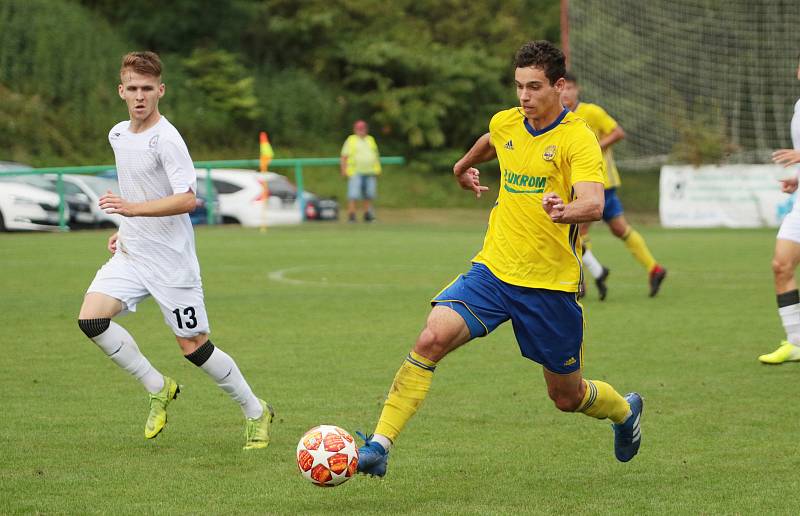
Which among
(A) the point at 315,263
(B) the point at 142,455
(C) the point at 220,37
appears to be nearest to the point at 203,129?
(C) the point at 220,37

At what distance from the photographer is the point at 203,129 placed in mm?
39469

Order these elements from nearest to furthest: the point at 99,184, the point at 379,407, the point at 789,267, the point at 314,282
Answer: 1. the point at 379,407
2. the point at 789,267
3. the point at 314,282
4. the point at 99,184

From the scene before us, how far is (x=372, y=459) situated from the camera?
5.26 meters

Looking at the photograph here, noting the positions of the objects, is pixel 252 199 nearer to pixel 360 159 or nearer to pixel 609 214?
pixel 360 159

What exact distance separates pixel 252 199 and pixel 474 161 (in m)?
23.3

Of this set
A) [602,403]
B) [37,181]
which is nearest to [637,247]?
[602,403]

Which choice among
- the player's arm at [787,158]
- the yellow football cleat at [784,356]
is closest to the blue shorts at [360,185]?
the yellow football cleat at [784,356]

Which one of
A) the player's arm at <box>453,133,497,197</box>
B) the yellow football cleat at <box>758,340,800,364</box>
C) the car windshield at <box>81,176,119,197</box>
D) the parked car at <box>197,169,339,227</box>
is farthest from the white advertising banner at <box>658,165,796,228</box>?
the player's arm at <box>453,133,497,197</box>

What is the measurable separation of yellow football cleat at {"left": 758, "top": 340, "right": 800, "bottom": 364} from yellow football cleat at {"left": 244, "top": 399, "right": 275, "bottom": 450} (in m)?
4.29

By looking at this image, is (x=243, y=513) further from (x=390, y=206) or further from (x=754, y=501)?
(x=390, y=206)

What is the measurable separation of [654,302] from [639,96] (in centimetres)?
1846

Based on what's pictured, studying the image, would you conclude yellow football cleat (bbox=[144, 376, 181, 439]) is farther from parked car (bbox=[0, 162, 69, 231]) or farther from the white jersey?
parked car (bbox=[0, 162, 69, 231])

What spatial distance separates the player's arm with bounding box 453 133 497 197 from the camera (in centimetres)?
615

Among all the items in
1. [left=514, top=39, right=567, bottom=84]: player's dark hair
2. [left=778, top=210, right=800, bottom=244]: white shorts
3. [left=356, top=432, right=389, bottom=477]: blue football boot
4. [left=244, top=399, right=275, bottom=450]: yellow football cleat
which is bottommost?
[left=244, top=399, right=275, bottom=450]: yellow football cleat
